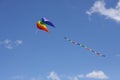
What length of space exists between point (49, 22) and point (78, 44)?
9633mm

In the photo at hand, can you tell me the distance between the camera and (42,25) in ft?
324

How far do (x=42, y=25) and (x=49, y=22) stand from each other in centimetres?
367

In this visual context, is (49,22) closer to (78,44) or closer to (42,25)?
(42,25)

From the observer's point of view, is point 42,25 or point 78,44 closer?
point 78,44

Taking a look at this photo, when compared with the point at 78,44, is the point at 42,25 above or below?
above

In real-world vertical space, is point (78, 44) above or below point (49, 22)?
below

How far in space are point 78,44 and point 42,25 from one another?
12106 mm

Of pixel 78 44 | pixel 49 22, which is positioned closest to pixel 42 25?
pixel 49 22

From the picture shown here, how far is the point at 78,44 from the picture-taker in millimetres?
92312

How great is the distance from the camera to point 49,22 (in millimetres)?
95562
